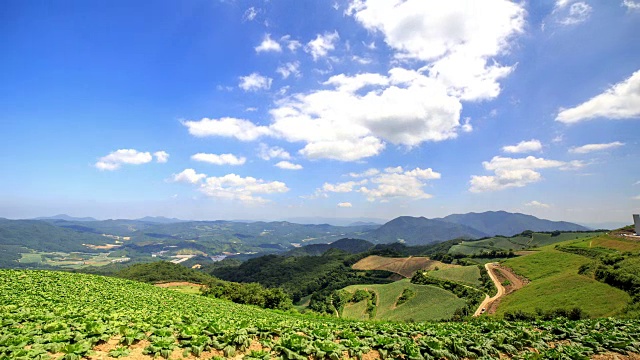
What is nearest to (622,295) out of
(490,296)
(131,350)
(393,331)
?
(490,296)

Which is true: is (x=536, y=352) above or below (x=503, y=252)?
above

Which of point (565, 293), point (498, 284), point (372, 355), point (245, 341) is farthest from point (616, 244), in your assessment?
point (245, 341)

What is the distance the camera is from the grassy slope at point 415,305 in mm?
99812

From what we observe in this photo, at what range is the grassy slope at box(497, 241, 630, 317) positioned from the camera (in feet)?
197

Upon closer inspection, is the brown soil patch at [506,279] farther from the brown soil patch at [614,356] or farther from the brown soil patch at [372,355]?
the brown soil patch at [372,355]

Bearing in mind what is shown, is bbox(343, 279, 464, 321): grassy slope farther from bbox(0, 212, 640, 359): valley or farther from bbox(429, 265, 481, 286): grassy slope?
bbox(429, 265, 481, 286): grassy slope

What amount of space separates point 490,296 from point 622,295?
143ft

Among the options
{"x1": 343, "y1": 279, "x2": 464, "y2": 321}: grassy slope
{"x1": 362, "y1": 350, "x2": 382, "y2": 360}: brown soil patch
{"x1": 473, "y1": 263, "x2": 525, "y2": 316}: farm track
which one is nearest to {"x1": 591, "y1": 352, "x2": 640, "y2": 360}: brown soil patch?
{"x1": 362, "y1": 350, "x2": 382, "y2": 360}: brown soil patch

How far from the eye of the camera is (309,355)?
13.2m

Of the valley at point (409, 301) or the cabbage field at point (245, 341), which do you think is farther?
the valley at point (409, 301)

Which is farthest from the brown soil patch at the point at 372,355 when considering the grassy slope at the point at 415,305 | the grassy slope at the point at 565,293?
the grassy slope at the point at 415,305

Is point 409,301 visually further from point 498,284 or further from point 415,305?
point 498,284

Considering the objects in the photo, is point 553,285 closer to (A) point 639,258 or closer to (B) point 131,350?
(A) point 639,258

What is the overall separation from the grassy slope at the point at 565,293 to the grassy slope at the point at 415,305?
1961 cm
